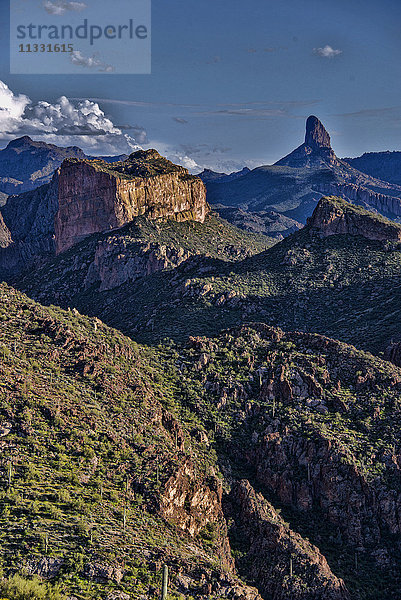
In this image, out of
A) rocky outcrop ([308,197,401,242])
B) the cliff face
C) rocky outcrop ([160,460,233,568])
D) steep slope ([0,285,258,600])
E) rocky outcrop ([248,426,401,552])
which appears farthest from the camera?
the cliff face

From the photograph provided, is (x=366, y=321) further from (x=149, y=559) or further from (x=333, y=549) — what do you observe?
(x=149, y=559)

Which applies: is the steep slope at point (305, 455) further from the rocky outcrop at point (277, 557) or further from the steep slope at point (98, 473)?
the steep slope at point (98, 473)

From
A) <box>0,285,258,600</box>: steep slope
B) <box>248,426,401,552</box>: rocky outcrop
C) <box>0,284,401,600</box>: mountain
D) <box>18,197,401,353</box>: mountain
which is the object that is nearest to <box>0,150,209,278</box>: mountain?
<box>18,197,401,353</box>: mountain

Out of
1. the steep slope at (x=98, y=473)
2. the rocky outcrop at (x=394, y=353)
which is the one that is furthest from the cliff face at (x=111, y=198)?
the rocky outcrop at (x=394, y=353)

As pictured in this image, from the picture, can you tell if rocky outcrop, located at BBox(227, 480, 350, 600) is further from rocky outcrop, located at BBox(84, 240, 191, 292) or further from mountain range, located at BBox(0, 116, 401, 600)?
rocky outcrop, located at BBox(84, 240, 191, 292)

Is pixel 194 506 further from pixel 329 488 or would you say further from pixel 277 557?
pixel 329 488

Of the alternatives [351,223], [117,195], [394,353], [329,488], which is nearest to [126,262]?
[117,195]
